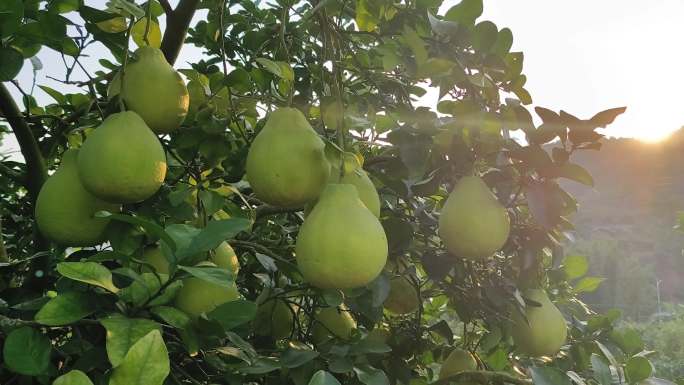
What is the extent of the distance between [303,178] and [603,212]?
74.8 feet

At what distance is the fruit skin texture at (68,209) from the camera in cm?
73

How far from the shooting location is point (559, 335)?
3.87 feet

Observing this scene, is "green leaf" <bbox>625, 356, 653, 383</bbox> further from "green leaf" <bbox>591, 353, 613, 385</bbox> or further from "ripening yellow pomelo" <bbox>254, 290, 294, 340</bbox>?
"ripening yellow pomelo" <bbox>254, 290, 294, 340</bbox>

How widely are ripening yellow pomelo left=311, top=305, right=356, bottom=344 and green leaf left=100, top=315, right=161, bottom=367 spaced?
69 cm

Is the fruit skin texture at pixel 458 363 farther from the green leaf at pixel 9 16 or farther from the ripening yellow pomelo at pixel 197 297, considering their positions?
the green leaf at pixel 9 16

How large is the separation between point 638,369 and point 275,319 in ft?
2.21

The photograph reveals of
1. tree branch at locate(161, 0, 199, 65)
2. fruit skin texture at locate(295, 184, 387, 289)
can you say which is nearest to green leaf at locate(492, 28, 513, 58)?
fruit skin texture at locate(295, 184, 387, 289)

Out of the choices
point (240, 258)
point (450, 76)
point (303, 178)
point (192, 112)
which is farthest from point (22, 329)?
point (240, 258)

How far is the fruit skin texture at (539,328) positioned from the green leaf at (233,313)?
68 cm

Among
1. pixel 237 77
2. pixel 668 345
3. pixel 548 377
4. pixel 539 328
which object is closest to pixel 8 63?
pixel 237 77

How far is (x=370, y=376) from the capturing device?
88 cm

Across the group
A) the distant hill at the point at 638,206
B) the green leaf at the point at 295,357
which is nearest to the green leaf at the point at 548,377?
the green leaf at the point at 295,357

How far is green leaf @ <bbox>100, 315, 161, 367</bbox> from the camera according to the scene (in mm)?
512

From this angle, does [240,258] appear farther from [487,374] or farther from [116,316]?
[116,316]
